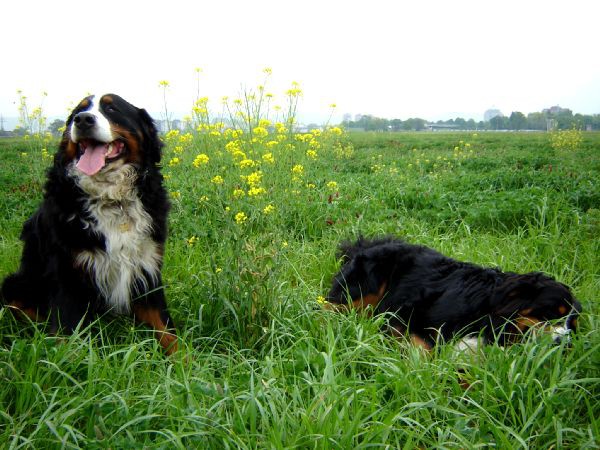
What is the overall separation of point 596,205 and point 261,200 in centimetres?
391

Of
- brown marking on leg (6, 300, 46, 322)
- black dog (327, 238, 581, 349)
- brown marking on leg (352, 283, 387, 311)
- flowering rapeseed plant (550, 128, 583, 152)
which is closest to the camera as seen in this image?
black dog (327, 238, 581, 349)

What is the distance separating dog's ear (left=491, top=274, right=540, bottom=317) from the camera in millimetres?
2303

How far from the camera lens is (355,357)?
2084mm

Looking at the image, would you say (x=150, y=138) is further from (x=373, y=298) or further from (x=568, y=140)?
(x=568, y=140)

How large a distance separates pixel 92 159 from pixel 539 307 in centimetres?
244

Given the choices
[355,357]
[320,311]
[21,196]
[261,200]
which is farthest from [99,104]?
[21,196]

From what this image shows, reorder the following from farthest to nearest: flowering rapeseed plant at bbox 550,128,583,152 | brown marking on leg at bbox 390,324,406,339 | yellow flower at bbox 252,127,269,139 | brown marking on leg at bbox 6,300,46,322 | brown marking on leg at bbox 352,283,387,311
→ 1. flowering rapeseed plant at bbox 550,128,583,152
2. brown marking on leg at bbox 352,283,387,311
3. yellow flower at bbox 252,127,269,139
4. brown marking on leg at bbox 390,324,406,339
5. brown marking on leg at bbox 6,300,46,322

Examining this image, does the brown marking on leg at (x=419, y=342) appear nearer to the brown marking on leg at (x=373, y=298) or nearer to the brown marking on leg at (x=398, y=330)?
the brown marking on leg at (x=398, y=330)

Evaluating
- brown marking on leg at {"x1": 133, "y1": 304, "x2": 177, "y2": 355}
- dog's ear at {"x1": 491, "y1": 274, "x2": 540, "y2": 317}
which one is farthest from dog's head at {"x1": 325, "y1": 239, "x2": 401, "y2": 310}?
brown marking on leg at {"x1": 133, "y1": 304, "x2": 177, "y2": 355}

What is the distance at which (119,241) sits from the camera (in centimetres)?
242

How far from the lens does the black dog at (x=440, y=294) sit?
89.0 inches

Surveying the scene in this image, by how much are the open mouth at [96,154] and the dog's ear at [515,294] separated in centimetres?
222

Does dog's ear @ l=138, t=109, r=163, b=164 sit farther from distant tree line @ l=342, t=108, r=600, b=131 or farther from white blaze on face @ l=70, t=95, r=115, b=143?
distant tree line @ l=342, t=108, r=600, b=131

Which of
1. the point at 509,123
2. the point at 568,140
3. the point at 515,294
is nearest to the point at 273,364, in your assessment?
the point at 515,294
